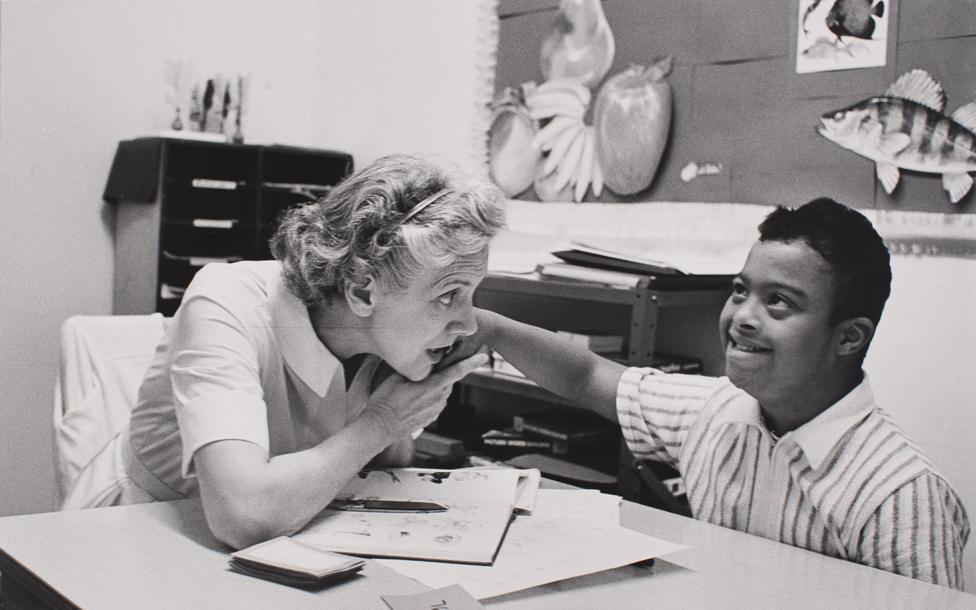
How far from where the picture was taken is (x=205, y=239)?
111 inches

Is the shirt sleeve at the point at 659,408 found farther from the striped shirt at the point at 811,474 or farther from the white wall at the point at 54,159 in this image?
the white wall at the point at 54,159

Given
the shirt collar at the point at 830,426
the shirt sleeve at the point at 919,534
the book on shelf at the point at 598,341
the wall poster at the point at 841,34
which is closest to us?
the shirt sleeve at the point at 919,534

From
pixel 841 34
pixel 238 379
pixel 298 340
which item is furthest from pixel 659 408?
pixel 841 34

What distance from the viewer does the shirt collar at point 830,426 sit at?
123 cm

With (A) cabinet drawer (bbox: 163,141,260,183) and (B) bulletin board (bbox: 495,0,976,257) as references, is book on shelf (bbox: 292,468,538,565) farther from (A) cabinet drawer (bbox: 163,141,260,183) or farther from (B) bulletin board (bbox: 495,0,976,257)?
(A) cabinet drawer (bbox: 163,141,260,183)

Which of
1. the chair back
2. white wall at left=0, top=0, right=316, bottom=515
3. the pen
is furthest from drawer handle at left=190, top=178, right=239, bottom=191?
the pen

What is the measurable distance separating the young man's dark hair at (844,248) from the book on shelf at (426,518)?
51 centimetres

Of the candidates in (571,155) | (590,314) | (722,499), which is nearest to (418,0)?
(571,155)

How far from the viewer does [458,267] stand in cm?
118

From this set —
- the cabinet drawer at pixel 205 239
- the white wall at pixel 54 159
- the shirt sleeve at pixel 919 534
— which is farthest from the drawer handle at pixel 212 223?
the shirt sleeve at pixel 919 534

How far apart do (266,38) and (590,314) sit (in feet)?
5.32

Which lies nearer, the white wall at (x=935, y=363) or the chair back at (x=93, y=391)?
the chair back at (x=93, y=391)

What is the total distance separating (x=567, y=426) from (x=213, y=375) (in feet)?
3.82

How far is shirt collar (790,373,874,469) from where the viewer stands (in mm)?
1233
